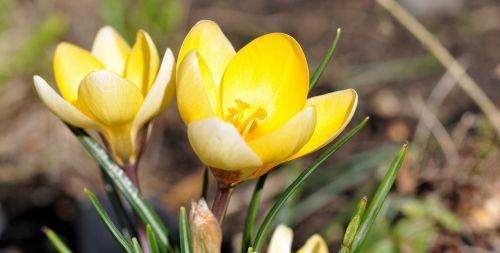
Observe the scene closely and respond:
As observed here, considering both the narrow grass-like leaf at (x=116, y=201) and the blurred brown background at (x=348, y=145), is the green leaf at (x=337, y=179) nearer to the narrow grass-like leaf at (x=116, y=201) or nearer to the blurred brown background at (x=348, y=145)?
the blurred brown background at (x=348, y=145)

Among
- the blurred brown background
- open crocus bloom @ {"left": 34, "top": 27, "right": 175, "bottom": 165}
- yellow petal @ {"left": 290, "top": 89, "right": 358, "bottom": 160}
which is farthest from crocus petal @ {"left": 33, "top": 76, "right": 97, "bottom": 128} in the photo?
the blurred brown background

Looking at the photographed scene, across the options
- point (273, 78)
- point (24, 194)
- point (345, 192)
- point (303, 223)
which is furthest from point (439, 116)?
point (273, 78)

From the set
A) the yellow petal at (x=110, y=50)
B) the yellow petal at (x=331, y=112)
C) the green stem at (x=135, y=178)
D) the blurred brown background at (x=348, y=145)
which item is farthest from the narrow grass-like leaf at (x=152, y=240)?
the blurred brown background at (x=348, y=145)

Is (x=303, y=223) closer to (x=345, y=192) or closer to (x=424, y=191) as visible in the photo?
(x=345, y=192)

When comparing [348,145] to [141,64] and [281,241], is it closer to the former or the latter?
[281,241]

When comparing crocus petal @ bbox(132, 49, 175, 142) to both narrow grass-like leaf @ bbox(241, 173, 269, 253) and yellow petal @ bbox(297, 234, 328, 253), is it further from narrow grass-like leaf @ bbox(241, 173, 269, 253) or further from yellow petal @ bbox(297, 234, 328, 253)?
yellow petal @ bbox(297, 234, 328, 253)

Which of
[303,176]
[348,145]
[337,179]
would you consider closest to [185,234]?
[303,176]
